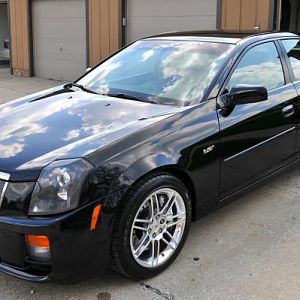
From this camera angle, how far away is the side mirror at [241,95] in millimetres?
3543

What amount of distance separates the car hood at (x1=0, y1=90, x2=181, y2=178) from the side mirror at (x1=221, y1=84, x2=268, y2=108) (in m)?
0.44

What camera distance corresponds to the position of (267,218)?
410 cm

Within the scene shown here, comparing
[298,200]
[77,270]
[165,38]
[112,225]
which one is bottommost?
[298,200]

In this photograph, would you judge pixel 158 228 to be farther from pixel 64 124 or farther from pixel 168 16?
pixel 168 16

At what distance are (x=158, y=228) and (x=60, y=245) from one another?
75cm

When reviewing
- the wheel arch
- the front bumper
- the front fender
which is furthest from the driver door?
the front bumper

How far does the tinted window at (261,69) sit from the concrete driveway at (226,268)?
3.63ft

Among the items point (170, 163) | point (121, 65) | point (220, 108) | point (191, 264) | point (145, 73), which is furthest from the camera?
point (121, 65)

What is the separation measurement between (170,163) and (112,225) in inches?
22.0

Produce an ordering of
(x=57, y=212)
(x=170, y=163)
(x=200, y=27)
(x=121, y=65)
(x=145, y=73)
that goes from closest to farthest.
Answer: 1. (x=57, y=212)
2. (x=170, y=163)
3. (x=145, y=73)
4. (x=121, y=65)
5. (x=200, y=27)

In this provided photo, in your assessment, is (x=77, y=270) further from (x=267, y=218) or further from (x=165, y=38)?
(x=165, y=38)

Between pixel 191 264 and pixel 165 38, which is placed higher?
pixel 165 38

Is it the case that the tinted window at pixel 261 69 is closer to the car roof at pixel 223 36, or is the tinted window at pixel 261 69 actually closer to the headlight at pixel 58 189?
the car roof at pixel 223 36

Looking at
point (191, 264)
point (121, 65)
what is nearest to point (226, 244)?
point (191, 264)
